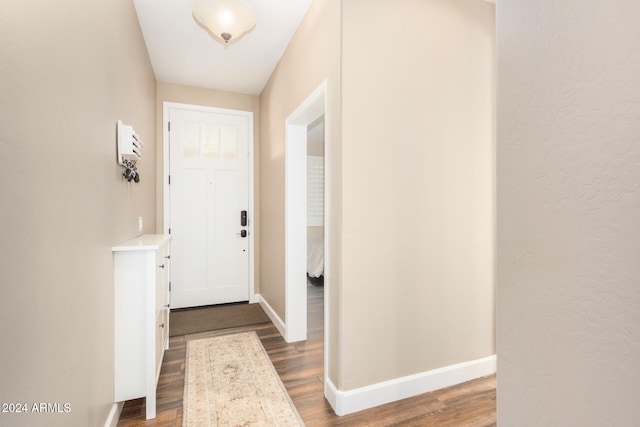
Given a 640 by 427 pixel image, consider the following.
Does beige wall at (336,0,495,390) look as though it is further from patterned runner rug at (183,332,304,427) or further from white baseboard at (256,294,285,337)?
white baseboard at (256,294,285,337)

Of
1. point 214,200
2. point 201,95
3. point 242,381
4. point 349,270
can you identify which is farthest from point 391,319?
point 201,95

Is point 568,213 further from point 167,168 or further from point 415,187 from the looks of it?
point 167,168

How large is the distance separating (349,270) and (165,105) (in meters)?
3.19

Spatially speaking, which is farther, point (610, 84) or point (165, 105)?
point (165, 105)

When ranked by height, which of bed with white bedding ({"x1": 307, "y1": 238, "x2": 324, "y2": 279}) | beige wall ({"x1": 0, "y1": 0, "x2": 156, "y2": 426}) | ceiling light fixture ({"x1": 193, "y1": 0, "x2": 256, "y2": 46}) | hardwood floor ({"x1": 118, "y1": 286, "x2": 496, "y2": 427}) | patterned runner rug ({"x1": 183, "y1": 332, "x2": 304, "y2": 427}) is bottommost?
hardwood floor ({"x1": 118, "y1": 286, "x2": 496, "y2": 427})

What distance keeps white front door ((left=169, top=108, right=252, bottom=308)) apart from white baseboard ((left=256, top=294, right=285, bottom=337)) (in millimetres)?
251

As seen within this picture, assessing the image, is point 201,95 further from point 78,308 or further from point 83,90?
point 78,308

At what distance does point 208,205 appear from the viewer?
13.0 feet

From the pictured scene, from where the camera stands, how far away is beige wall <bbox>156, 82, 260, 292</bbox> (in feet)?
12.3

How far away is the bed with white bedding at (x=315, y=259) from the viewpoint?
5.11 metres

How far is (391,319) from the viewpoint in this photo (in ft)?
6.60

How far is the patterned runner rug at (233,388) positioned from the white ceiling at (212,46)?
275cm

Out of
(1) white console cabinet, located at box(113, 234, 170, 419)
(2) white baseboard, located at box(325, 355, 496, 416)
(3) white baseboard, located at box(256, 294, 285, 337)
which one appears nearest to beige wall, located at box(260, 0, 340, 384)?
(3) white baseboard, located at box(256, 294, 285, 337)

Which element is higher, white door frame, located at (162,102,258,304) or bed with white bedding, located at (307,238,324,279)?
white door frame, located at (162,102,258,304)
